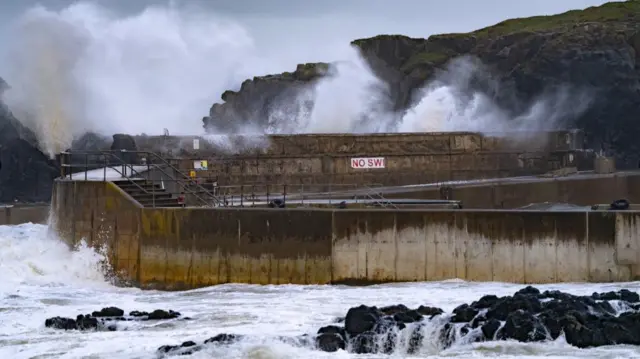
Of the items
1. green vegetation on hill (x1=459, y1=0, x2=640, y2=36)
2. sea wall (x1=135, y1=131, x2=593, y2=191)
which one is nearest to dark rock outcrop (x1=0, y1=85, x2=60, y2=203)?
sea wall (x1=135, y1=131, x2=593, y2=191)

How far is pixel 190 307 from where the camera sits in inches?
671

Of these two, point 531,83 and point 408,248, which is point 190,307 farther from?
point 531,83

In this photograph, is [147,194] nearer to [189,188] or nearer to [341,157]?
[189,188]

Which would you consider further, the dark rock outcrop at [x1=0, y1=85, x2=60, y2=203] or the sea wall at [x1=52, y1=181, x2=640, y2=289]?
the dark rock outcrop at [x1=0, y1=85, x2=60, y2=203]

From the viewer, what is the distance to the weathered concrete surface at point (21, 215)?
112 feet

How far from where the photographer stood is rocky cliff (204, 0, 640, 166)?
40.9 meters

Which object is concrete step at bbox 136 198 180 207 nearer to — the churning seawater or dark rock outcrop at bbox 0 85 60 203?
the churning seawater

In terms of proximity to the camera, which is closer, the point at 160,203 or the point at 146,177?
the point at 160,203

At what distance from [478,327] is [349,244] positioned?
524cm

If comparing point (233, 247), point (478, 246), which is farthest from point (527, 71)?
point (233, 247)

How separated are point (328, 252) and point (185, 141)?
10.4 m

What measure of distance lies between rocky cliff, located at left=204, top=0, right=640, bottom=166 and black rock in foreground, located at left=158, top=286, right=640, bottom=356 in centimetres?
2702

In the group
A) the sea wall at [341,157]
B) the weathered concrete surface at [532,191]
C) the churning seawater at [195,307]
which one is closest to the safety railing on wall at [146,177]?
the churning seawater at [195,307]

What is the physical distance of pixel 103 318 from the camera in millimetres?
15781
